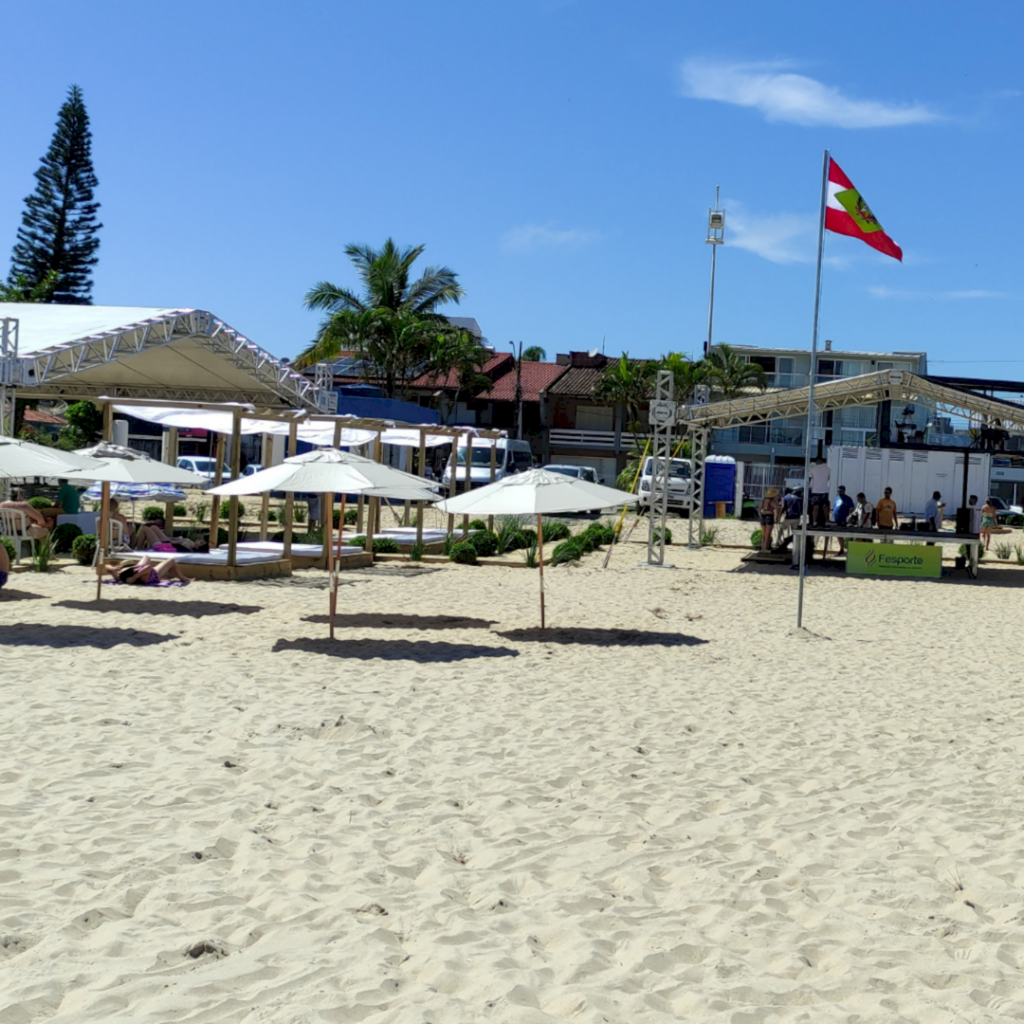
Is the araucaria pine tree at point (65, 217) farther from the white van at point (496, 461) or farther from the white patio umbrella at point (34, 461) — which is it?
the white patio umbrella at point (34, 461)

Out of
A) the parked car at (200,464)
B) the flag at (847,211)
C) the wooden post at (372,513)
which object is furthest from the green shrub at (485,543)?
the parked car at (200,464)

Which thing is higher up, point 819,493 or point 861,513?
point 819,493

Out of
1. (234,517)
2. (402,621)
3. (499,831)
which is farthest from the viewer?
(234,517)

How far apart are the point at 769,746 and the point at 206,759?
10.6ft

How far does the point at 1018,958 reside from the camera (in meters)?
3.94

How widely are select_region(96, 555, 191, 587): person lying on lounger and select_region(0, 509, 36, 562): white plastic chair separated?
6.15 feet

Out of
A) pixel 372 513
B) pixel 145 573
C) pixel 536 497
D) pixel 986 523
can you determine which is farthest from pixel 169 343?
pixel 986 523

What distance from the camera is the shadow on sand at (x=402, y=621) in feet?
37.6

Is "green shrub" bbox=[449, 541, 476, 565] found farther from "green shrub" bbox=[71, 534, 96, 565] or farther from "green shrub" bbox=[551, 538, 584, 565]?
"green shrub" bbox=[71, 534, 96, 565]

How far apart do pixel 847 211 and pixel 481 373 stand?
129 ft

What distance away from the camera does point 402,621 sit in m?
11.9

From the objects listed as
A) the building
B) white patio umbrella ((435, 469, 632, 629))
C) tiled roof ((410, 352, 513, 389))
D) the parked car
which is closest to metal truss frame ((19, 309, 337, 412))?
white patio umbrella ((435, 469, 632, 629))

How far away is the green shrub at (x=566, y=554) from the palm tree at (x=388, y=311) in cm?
2061

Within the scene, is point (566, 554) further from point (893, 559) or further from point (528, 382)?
point (528, 382)
